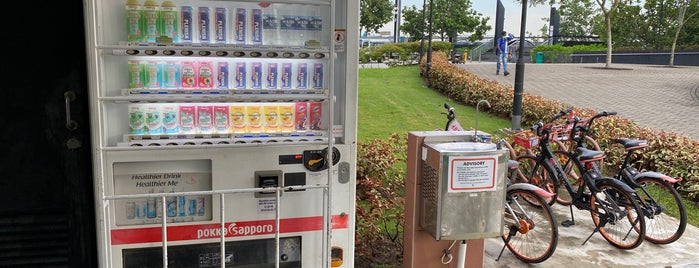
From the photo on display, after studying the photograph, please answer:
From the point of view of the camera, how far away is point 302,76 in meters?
3.16

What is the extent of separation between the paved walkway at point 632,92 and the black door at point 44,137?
10734mm

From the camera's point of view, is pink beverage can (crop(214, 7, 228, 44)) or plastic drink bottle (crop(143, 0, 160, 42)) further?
pink beverage can (crop(214, 7, 228, 44))

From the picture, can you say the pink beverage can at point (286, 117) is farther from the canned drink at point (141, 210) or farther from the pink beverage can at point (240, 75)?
the canned drink at point (141, 210)

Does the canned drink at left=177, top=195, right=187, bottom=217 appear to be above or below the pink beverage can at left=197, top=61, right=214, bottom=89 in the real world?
below

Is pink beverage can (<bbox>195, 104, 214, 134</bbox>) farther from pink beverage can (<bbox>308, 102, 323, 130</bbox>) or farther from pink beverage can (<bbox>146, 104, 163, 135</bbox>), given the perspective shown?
pink beverage can (<bbox>308, 102, 323, 130</bbox>)

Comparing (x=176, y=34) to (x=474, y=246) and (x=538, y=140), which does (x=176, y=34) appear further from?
(x=538, y=140)

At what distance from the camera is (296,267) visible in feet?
10.5

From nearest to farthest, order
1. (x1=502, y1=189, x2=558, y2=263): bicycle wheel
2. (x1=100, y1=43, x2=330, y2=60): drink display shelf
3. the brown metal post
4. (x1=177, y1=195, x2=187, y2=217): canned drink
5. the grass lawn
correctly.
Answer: (x1=100, y1=43, x2=330, y2=60): drink display shelf → (x1=177, y1=195, x2=187, y2=217): canned drink → the brown metal post → (x1=502, y1=189, x2=558, y2=263): bicycle wheel → the grass lawn

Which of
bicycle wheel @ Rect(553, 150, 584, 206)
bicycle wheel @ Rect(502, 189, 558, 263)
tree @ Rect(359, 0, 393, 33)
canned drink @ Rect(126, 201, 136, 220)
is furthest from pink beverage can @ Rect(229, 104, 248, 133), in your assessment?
tree @ Rect(359, 0, 393, 33)

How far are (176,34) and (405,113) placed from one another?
29.4 feet

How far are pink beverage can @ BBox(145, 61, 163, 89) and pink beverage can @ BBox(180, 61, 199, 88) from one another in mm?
118

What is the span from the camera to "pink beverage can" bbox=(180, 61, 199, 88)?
9.76 ft

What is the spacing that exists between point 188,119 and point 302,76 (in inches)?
27.9

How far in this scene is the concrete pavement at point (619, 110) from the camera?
484 cm
